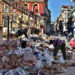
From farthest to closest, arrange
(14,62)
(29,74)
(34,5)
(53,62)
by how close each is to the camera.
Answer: (34,5)
(53,62)
(14,62)
(29,74)

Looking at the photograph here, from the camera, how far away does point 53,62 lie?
29.2 ft

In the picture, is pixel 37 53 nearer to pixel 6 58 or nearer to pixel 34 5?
pixel 6 58

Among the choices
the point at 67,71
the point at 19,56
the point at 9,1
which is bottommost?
the point at 67,71

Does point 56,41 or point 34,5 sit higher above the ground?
point 34,5

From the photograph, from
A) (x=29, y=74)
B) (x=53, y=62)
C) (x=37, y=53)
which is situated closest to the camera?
(x=29, y=74)

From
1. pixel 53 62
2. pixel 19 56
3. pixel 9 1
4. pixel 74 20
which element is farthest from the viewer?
pixel 74 20

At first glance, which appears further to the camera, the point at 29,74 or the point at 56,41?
the point at 56,41

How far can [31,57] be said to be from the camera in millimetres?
7855

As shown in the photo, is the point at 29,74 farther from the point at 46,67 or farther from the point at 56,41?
the point at 56,41

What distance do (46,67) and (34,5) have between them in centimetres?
4826

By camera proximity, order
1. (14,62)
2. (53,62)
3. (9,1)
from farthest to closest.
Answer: (9,1)
(53,62)
(14,62)

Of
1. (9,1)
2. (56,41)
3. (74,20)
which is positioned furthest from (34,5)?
(56,41)

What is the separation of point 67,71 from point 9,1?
28.1 ft

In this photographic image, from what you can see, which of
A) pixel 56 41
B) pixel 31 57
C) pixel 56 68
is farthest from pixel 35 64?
pixel 56 41
